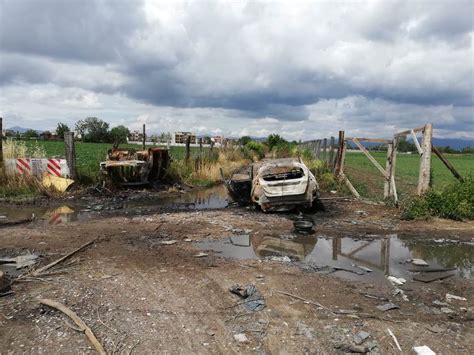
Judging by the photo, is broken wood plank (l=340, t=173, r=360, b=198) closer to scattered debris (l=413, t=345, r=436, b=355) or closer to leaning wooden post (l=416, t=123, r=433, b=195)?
leaning wooden post (l=416, t=123, r=433, b=195)

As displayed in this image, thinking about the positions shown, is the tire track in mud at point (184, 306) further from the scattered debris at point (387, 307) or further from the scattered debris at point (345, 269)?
the scattered debris at point (345, 269)

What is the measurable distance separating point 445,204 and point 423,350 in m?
7.11

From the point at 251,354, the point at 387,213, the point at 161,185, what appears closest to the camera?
the point at 251,354

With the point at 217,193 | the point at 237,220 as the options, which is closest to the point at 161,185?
the point at 217,193

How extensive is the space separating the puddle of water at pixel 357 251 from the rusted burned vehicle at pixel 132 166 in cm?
725

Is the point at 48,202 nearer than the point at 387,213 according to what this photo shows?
No

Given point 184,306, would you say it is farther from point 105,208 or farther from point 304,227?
point 105,208

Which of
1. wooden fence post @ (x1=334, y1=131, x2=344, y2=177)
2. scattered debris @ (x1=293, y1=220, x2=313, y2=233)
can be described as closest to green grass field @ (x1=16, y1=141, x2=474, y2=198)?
wooden fence post @ (x1=334, y1=131, x2=344, y2=177)

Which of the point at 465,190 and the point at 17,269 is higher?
the point at 465,190

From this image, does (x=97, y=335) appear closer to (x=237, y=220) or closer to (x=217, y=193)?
(x=237, y=220)

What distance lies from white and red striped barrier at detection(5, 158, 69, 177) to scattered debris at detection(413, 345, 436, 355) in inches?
489

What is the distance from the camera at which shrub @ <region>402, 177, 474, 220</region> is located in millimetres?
9602

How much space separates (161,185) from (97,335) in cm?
1208

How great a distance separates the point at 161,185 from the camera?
15.6 meters
